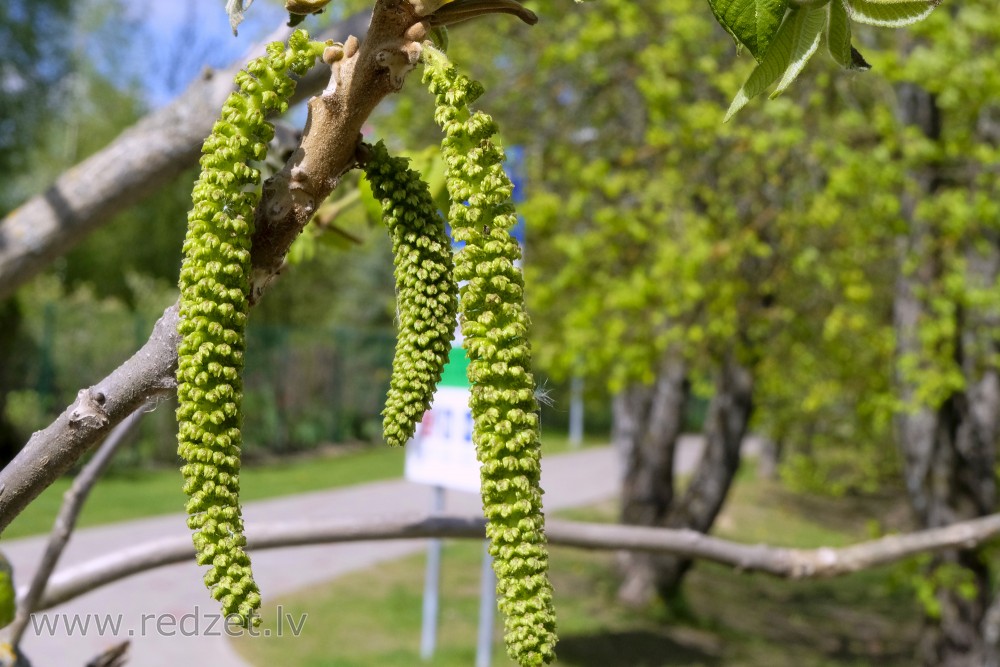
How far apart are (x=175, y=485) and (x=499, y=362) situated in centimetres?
1301

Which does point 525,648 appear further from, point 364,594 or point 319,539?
point 364,594

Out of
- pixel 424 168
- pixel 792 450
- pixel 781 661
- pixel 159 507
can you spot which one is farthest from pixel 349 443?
pixel 424 168

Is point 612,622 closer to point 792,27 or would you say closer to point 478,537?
point 478,537

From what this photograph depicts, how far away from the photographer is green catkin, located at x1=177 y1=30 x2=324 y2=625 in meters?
0.70

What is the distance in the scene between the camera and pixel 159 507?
36.9 ft

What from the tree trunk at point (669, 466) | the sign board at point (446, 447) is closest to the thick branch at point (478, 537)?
the sign board at point (446, 447)

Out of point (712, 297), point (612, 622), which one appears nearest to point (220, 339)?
point (712, 297)

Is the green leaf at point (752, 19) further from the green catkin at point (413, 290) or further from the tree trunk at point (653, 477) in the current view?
the tree trunk at point (653, 477)

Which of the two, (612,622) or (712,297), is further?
(612,622)

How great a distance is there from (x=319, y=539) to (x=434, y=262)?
1.02m

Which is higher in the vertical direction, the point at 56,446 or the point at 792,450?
the point at 56,446

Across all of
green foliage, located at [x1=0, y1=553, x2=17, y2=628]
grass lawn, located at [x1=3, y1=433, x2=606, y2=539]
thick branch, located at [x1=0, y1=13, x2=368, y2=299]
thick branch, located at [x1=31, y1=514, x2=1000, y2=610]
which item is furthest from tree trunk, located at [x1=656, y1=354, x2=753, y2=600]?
green foliage, located at [x1=0, y1=553, x2=17, y2=628]

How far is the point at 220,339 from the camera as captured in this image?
0.74 meters

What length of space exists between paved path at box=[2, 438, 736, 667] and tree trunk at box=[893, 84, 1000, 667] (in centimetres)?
303
